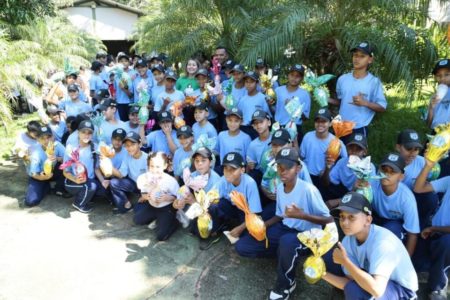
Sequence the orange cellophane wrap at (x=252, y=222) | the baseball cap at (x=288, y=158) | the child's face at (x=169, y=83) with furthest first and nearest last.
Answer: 1. the child's face at (x=169, y=83)
2. the orange cellophane wrap at (x=252, y=222)
3. the baseball cap at (x=288, y=158)

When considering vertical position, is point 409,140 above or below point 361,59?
below

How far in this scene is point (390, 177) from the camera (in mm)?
3338

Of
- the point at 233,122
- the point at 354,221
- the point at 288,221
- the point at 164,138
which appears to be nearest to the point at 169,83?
the point at 164,138

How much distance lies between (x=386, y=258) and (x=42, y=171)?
473cm

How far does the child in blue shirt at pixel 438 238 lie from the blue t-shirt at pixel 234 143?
2.08 m

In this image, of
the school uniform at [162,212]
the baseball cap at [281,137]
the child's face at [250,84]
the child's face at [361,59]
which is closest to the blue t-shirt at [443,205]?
the baseball cap at [281,137]

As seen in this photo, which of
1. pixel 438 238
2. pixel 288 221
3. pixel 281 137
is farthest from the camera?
pixel 281 137

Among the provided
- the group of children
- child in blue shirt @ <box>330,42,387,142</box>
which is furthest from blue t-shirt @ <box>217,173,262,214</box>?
child in blue shirt @ <box>330,42,387,142</box>

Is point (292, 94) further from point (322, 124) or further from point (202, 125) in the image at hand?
point (202, 125)

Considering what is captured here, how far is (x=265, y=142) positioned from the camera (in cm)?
464

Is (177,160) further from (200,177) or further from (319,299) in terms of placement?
(319,299)

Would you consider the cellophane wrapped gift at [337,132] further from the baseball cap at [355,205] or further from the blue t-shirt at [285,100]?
the baseball cap at [355,205]

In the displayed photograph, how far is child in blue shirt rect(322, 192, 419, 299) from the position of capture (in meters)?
2.58

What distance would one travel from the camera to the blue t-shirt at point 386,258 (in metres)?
2.60
